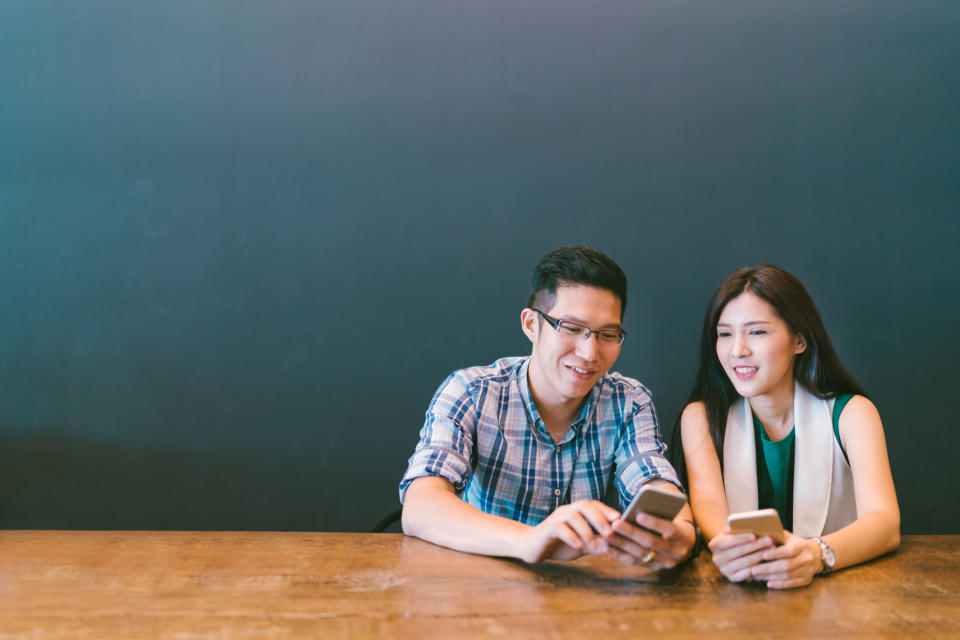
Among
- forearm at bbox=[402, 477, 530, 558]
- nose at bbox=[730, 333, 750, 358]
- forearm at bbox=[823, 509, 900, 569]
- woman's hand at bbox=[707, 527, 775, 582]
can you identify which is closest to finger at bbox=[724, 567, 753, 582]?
woman's hand at bbox=[707, 527, 775, 582]

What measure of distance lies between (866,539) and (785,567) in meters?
0.31

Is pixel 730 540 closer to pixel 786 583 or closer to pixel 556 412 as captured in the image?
pixel 786 583

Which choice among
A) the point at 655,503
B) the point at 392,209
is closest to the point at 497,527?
the point at 655,503

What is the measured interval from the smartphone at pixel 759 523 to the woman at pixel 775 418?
45cm

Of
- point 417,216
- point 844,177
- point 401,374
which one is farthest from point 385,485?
point 844,177

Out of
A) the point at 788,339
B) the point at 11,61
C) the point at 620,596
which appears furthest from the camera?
the point at 11,61

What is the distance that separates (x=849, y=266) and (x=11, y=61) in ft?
10.2

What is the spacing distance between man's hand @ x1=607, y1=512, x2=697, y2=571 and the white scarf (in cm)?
65

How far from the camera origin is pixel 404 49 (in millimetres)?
2506

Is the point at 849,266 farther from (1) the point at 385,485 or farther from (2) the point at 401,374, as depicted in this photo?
(1) the point at 385,485

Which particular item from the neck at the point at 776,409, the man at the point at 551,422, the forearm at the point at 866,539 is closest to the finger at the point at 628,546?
the man at the point at 551,422

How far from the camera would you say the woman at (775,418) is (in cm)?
181

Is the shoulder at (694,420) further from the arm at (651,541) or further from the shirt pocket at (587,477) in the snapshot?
the arm at (651,541)

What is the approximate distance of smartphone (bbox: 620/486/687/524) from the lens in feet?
3.89
